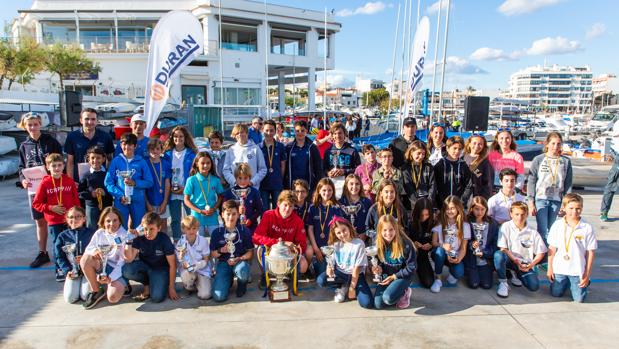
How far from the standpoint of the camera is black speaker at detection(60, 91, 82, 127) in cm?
848

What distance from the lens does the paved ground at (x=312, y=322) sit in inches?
142

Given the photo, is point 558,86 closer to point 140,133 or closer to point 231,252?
point 140,133

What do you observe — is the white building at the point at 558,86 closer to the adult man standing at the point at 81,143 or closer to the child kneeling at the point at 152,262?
the adult man standing at the point at 81,143

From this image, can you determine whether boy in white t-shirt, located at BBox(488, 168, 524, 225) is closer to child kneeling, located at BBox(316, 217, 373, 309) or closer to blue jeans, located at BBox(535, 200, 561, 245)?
blue jeans, located at BBox(535, 200, 561, 245)

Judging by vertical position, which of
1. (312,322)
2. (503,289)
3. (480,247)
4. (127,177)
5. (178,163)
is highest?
(178,163)

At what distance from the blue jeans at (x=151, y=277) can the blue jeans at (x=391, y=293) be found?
7.26 ft

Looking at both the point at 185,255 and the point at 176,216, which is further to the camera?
the point at 176,216

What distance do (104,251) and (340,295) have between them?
246 centimetres

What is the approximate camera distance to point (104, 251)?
13.9 ft

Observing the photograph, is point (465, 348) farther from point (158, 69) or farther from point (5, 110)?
point (5, 110)

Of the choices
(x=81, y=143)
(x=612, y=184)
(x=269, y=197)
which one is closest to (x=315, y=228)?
(x=269, y=197)

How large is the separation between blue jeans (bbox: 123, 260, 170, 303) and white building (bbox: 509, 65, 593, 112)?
170 meters

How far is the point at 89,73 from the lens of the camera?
30688 mm

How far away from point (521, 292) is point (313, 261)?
7.88 ft
